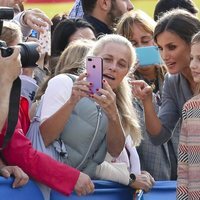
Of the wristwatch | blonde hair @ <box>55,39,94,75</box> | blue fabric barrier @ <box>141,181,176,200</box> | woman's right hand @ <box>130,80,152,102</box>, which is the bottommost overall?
blue fabric barrier @ <box>141,181,176,200</box>

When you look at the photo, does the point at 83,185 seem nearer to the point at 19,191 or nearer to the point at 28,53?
the point at 19,191

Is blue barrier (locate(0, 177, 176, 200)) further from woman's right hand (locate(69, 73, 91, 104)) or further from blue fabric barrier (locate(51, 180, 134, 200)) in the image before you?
woman's right hand (locate(69, 73, 91, 104))

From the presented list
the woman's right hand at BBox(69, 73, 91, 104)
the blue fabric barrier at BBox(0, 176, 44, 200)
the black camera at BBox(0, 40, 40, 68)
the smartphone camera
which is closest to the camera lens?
the black camera at BBox(0, 40, 40, 68)

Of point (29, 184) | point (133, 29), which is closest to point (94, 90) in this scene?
point (29, 184)

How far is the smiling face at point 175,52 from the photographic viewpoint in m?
4.53

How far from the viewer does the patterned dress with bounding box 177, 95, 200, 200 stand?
389 centimetres

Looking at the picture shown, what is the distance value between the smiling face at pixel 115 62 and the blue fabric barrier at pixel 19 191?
75 cm

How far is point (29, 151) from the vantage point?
3.98 meters

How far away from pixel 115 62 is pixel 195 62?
49 cm

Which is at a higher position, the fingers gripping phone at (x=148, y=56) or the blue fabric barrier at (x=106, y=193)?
the fingers gripping phone at (x=148, y=56)

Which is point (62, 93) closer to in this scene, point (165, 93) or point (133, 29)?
point (165, 93)

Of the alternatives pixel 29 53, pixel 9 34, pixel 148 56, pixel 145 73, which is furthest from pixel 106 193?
pixel 145 73

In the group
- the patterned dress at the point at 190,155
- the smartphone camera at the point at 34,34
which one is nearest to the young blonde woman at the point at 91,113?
the patterned dress at the point at 190,155

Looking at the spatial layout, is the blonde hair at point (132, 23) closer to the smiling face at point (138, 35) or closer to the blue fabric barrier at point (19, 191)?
the smiling face at point (138, 35)
